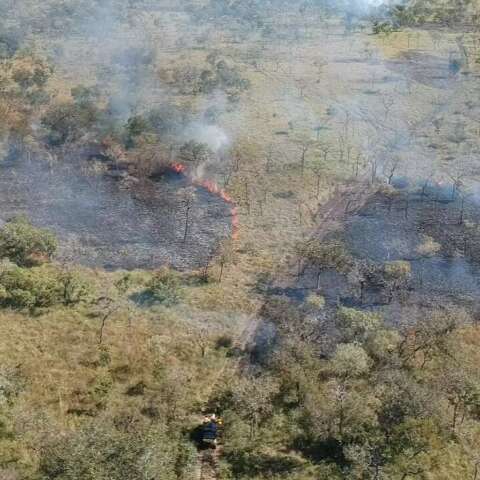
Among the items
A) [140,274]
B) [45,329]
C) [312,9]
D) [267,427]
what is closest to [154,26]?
[312,9]

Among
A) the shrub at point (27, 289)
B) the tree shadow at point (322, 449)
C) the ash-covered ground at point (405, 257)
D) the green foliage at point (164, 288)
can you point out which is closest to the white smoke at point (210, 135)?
the ash-covered ground at point (405, 257)

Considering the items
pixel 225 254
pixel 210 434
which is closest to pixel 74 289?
pixel 225 254

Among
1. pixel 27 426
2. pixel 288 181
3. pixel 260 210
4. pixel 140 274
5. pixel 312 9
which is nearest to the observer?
pixel 27 426

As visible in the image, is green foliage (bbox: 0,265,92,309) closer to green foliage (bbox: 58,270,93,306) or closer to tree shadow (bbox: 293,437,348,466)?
green foliage (bbox: 58,270,93,306)

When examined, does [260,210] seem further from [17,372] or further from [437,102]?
[437,102]

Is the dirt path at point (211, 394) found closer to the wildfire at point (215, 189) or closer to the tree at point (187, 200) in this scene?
the wildfire at point (215, 189)

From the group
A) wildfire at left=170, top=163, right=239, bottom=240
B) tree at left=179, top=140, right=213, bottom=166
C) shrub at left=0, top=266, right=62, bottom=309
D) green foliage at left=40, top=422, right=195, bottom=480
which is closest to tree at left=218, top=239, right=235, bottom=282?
wildfire at left=170, top=163, right=239, bottom=240

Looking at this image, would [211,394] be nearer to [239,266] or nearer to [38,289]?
[239,266]
